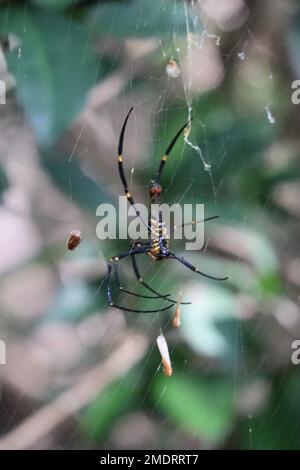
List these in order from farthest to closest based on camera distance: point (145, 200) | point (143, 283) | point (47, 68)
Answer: point (145, 200), point (143, 283), point (47, 68)

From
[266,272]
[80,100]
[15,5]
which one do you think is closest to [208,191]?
[266,272]

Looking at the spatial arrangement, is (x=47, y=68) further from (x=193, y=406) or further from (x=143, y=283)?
(x=193, y=406)

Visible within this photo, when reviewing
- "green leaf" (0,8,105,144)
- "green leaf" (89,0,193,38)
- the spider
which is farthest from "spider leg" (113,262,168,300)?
"green leaf" (89,0,193,38)

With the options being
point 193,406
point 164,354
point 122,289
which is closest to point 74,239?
point 122,289

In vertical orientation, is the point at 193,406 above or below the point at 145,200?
below

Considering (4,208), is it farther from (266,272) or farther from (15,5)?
(266,272)

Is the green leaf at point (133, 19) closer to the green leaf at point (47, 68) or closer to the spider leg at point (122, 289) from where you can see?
the green leaf at point (47, 68)
